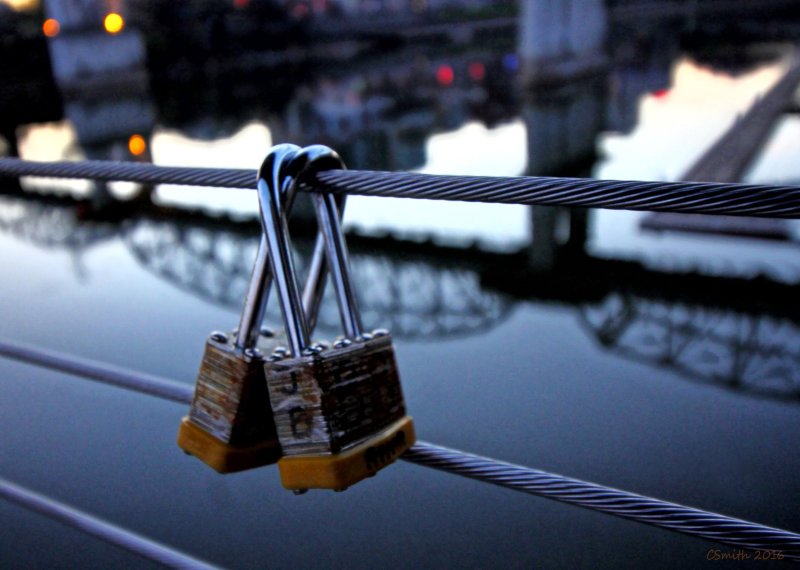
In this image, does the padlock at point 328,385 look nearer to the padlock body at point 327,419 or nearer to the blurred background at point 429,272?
the padlock body at point 327,419

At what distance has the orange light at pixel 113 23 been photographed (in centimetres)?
2663

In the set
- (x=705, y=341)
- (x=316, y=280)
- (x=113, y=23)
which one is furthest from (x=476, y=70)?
(x=316, y=280)

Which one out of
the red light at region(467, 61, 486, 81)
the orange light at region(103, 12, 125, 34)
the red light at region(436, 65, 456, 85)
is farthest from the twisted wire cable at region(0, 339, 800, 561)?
the red light at region(467, 61, 486, 81)

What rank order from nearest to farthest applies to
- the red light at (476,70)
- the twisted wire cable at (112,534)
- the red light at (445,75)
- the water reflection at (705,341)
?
the twisted wire cable at (112,534) → the water reflection at (705,341) → the red light at (445,75) → the red light at (476,70)

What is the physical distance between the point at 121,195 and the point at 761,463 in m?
22.1

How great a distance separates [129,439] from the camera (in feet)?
28.2

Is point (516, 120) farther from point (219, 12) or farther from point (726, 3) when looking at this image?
point (726, 3)

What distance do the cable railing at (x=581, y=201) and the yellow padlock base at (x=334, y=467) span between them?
143mm

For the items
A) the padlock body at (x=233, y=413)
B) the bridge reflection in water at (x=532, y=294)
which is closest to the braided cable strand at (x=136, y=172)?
the padlock body at (x=233, y=413)

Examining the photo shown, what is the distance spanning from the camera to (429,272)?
18.7m

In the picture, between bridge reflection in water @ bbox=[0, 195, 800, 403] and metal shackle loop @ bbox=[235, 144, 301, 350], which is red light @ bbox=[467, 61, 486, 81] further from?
metal shackle loop @ bbox=[235, 144, 301, 350]

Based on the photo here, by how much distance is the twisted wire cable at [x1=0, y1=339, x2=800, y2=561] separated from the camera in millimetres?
859

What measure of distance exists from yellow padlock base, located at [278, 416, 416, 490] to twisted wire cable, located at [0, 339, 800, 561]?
14 centimetres

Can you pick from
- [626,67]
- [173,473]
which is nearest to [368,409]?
[173,473]
